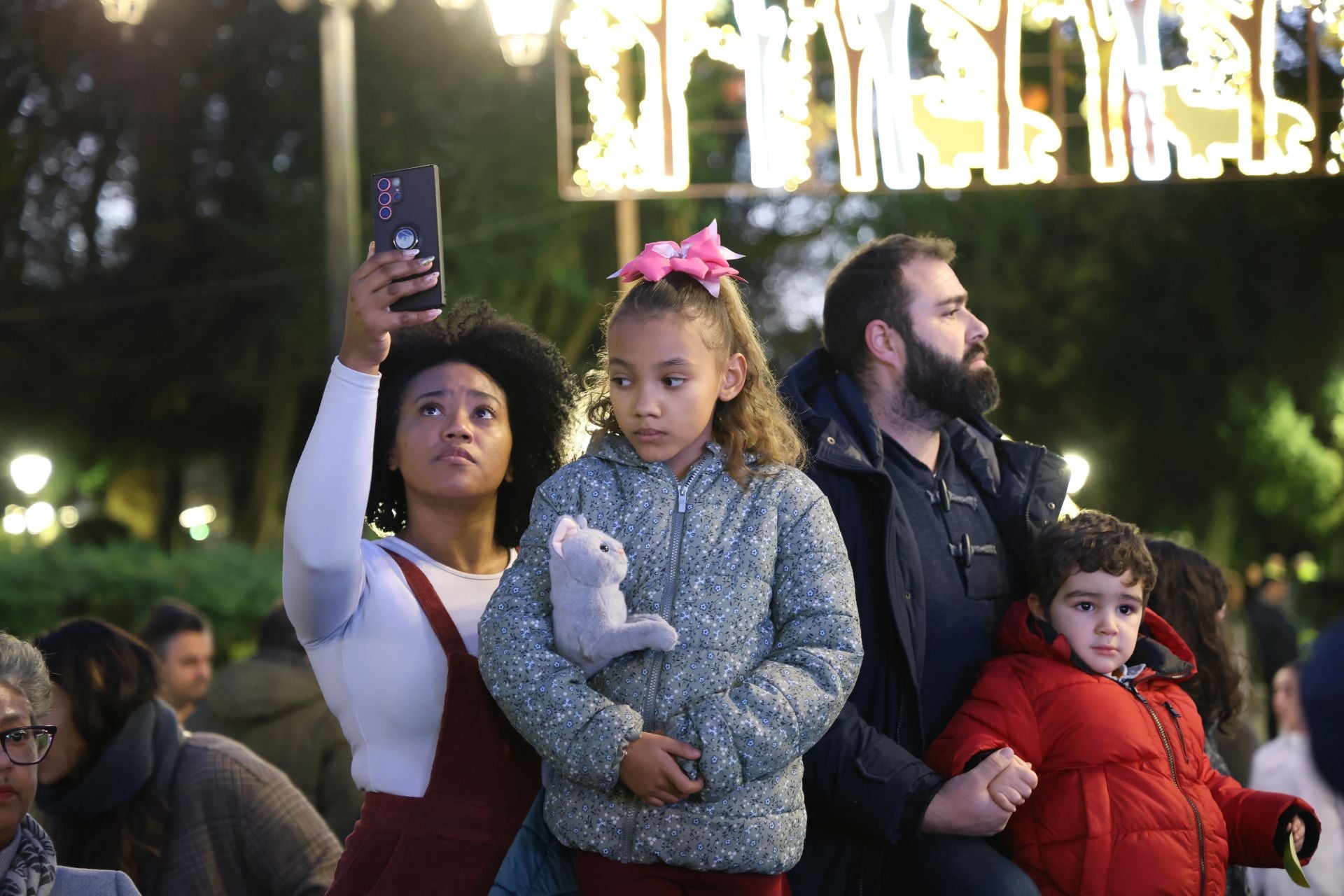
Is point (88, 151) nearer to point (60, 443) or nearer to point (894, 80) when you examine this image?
point (60, 443)

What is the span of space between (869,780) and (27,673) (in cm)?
186

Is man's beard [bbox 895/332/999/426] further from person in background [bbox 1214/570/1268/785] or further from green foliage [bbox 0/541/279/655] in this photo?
green foliage [bbox 0/541/279/655]

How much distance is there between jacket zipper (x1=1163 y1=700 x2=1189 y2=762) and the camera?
141 inches

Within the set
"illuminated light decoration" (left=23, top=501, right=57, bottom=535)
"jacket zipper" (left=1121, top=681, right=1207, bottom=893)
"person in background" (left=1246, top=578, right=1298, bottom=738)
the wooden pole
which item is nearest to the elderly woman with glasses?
"jacket zipper" (left=1121, top=681, right=1207, bottom=893)

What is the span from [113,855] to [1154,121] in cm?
591

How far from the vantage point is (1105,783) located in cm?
345

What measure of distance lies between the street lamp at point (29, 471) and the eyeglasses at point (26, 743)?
1747cm

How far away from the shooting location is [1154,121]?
7598 millimetres

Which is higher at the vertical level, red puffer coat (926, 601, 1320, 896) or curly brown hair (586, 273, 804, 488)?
curly brown hair (586, 273, 804, 488)

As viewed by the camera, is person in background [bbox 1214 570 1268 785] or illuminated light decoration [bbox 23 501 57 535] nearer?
person in background [bbox 1214 570 1268 785]

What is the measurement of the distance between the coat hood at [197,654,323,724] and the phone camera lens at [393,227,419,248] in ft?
10.5

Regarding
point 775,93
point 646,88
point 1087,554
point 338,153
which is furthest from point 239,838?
point 338,153

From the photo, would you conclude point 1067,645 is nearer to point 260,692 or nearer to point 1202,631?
point 1202,631

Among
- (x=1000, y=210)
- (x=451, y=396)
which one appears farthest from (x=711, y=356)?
(x=1000, y=210)
